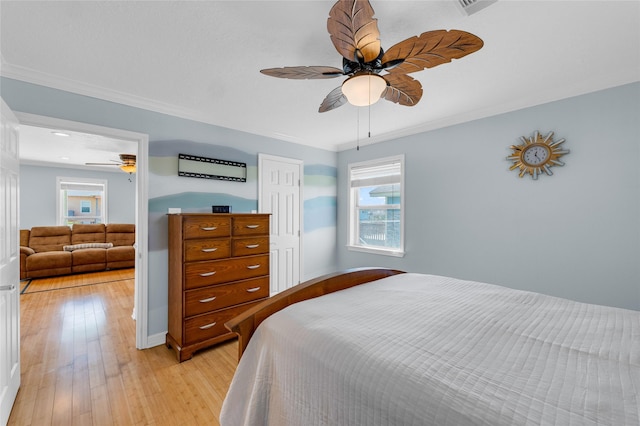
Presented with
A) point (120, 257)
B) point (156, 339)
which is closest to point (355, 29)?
point (156, 339)

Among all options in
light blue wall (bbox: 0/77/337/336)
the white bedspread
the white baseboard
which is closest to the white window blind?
light blue wall (bbox: 0/77/337/336)

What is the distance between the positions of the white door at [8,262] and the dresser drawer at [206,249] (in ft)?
3.47

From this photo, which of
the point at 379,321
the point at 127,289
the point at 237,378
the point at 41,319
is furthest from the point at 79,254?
the point at 379,321

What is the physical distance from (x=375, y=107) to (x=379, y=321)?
231 cm

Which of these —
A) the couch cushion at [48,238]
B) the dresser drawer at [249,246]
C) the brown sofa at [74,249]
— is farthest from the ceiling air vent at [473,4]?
the couch cushion at [48,238]

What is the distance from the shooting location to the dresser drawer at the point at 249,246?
107 inches

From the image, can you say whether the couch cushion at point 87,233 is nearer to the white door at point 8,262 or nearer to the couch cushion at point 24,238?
the couch cushion at point 24,238

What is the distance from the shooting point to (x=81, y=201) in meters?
6.86

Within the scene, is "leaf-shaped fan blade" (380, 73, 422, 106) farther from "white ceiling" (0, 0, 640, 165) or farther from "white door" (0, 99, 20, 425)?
"white door" (0, 99, 20, 425)

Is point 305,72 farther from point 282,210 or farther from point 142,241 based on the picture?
point 282,210

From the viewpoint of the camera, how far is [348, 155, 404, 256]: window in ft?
12.2

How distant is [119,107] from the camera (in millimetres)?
2488

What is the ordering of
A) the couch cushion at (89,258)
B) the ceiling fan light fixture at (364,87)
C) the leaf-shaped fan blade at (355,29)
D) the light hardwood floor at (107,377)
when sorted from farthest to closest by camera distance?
the couch cushion at (89,258)
the light hardwood floor at (107,377)
the ceiling fan light fixture at (364,87)
the leaf-shaped fan blade at (355,29)

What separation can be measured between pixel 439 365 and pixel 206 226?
89.6 inches
